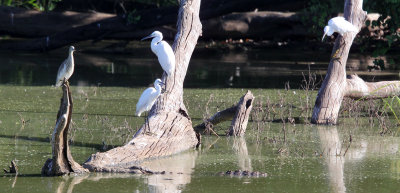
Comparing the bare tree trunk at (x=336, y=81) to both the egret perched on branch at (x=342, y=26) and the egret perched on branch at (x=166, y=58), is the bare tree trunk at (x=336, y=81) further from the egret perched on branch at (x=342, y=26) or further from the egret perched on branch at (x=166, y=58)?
the egret perched on branch at (x=166, y=58)

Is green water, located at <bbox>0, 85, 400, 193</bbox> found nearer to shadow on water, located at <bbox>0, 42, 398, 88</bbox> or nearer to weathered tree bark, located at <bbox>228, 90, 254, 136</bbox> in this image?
weathered tree bark, located at <bbox>228, 90, 254, 136</bbox>

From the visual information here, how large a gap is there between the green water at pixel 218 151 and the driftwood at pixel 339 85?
17cm

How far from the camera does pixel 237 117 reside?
6.70m

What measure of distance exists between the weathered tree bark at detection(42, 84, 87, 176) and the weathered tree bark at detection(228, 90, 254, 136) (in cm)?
215

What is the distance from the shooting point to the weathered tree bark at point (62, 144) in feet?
15.6

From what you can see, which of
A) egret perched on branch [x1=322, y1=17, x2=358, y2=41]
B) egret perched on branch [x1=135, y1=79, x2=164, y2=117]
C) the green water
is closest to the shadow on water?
egret perched on branch [x1=322, y1=17, x2=358, y2=41]

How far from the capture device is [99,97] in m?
9.27

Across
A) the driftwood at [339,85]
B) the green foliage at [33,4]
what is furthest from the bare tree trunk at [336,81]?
the green foliage at [33,4]

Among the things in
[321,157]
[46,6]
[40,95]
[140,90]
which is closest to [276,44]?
[46,6]

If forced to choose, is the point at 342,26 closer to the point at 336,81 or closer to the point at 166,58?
the point at 336,81

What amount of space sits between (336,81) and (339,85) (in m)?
0.05

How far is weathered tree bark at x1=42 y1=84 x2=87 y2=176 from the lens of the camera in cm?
475

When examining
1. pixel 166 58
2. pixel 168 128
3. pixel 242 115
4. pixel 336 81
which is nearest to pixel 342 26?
pixel 336 81

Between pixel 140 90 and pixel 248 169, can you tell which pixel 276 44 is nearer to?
pixel 140 90
